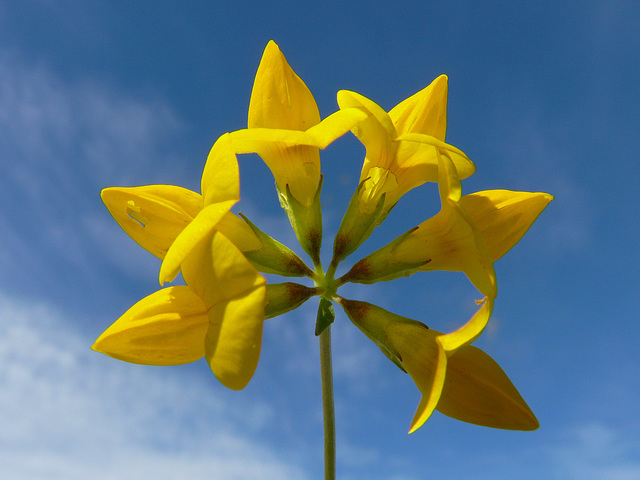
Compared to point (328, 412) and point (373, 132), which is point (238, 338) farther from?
point (373, 132)

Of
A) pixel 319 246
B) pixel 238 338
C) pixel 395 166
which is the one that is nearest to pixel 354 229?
pixel 319 246

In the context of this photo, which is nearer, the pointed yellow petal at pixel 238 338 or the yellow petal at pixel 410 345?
the pointed yellow petal at pixel 238 338

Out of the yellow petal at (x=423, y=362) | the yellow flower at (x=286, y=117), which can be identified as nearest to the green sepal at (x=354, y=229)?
the yellow flower at (x=286, y=117)

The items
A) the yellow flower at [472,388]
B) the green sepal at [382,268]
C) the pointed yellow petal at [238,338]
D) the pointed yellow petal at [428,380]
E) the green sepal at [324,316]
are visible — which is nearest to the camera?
the pointed yellow petal at [238,338]

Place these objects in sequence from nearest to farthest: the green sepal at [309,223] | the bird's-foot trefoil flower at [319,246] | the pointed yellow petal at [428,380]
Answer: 1. the bird's-foot trefoil flower at [319,246]
2. the pointed yellow petal at [428,380]
3. the green sepal at [309,223]

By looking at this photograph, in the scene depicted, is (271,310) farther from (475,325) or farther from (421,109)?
(421,109)

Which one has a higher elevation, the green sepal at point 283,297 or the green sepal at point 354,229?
the green sepal at point 354,229

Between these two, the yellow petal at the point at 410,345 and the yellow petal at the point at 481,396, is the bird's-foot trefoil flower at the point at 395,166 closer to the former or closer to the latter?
the yellow petal at the point at 410,345

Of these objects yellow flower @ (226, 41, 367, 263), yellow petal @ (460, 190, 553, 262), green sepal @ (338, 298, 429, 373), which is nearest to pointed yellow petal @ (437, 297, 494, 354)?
green sepal @ (338, 298, 429, 373)
